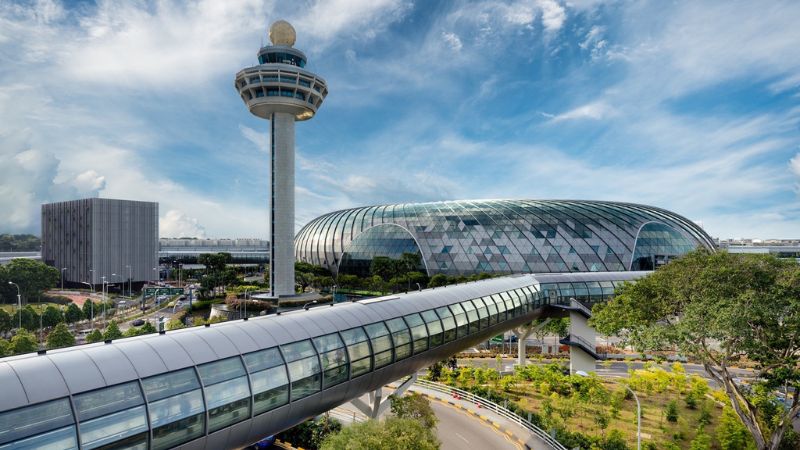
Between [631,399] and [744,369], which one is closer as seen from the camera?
[631,399]

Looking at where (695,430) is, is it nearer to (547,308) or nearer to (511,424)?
(511,424)

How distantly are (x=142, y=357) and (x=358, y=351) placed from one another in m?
9.83

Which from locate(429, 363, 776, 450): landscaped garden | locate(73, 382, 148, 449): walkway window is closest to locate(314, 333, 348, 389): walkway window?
locate(73, 382, 148, 449): walkway window

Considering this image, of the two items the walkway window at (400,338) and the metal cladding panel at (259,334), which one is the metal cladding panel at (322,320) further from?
the walkway window at (400,338)

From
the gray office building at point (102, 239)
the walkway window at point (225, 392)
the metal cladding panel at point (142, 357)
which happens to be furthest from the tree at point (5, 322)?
the gray office building at point (102, 239)

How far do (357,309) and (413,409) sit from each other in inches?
377

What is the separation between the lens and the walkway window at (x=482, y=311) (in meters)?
32.4

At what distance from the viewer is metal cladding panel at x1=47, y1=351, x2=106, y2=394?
12.2m

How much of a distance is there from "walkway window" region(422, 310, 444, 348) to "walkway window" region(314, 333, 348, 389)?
24.0 ft

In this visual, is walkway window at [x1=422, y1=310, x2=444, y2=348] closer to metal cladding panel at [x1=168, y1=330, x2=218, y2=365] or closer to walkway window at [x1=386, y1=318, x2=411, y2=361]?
walkway window at [x1=386, y1=318, x2=411, y2=361]

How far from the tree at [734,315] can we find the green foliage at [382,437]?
608 inches

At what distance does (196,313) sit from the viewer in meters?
72.6

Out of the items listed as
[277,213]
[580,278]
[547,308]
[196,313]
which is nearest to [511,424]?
[547,308]

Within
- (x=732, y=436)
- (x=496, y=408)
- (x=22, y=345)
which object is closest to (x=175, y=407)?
(x=496, y=408)
